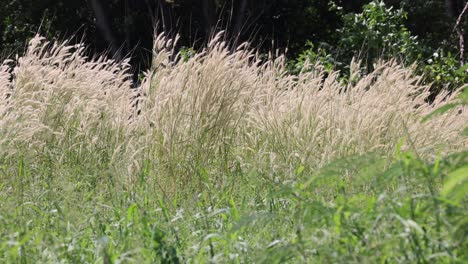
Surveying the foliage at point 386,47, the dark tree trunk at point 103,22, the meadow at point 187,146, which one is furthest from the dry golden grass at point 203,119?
the dark tree trunk at point 103,22

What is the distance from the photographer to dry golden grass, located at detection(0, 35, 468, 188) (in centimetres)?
620

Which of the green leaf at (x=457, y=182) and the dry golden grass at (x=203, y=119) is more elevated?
the green leaf at (x=457, y=182)

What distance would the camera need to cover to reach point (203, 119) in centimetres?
634

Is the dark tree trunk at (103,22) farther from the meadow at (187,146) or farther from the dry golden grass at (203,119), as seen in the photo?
the dry golden grass at (203,119)

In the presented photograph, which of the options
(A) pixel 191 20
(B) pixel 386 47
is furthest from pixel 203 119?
(A) pixel 191 20

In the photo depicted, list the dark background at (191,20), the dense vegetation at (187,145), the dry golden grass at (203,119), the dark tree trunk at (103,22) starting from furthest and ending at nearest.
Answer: the dark tree trunk at (103,22) → the dark background at (191,20) → the dry golden grass at (203,119) → the dense vegetation at (187,145)

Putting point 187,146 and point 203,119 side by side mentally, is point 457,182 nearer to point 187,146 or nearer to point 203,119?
point 187,146

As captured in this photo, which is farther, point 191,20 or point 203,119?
point 191,20

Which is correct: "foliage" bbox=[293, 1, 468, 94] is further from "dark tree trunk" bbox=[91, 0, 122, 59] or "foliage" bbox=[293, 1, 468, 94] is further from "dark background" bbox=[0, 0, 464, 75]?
"dark tree trunk" bbox=[91, 0, 122, 59]

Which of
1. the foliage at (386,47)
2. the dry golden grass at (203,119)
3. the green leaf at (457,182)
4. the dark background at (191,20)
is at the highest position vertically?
the green leaf at (457,182)

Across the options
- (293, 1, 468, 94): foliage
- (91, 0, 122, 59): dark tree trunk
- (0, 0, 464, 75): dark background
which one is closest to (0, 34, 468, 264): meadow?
(293, 1, 468, 94): foliage

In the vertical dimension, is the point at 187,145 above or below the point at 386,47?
above

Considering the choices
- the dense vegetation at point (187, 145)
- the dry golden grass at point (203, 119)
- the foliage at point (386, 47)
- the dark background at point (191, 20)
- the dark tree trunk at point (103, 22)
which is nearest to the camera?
the dense vegetation at point (187, 145)

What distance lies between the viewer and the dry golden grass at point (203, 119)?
620cm
